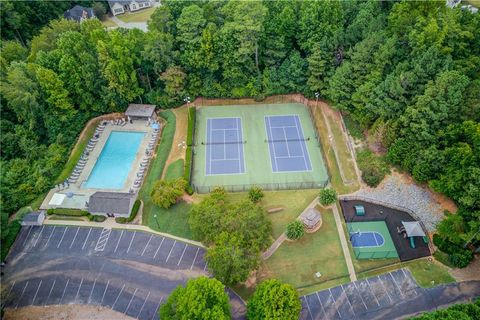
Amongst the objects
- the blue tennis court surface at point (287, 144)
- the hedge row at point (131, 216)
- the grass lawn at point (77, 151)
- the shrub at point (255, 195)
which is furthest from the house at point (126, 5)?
the shrub at point (255, 195)

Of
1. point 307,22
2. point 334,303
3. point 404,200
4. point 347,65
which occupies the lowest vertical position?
point 334,303

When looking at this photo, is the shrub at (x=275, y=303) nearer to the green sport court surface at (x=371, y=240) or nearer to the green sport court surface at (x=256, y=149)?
the green sport court surface at (x=371, y=240)

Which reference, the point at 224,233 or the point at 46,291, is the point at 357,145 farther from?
the point at 46,291

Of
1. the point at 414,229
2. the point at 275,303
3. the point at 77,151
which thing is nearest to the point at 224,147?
the point at 77,151

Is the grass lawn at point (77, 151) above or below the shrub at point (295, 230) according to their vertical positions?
above

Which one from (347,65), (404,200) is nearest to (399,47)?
(347,65)

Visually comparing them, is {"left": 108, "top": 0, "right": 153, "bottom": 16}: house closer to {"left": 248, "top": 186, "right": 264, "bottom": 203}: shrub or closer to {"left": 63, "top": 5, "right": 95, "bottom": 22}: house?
{"left": 63, "top": 5, "right": 95, "bottom": 22}: house
